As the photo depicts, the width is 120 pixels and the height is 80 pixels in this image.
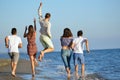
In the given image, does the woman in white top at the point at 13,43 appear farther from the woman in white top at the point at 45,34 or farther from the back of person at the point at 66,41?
the back of person at the point at 66,41

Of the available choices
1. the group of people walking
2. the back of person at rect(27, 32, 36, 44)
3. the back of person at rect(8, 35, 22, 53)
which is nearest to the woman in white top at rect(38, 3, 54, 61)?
the group of people walking

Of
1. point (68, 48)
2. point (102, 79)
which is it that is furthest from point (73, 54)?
point (102, 79)

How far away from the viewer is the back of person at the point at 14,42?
16.3 metres

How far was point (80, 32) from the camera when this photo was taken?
16969 mm

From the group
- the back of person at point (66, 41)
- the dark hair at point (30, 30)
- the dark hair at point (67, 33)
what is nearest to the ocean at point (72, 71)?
the back of person at point (66, 41)

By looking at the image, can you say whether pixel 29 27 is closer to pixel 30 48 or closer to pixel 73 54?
pixel 30 48

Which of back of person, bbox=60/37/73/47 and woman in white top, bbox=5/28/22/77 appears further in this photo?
back of person, bbox=60/37/73/47

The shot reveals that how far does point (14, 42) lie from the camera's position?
16.4m

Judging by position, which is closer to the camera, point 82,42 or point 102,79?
point 82,42

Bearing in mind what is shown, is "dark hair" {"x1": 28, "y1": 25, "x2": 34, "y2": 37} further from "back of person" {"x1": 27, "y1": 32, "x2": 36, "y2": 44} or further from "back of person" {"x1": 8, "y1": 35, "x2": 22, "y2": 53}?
"back of person" {"x1": 8, "y1": 35, "x2": 22, "y2": 53}

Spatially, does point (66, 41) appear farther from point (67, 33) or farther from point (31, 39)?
point (31, 39)

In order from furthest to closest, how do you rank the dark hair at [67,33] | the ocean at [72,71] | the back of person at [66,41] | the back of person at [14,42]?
the ocean at [72,71] < the back of person at [66,41] < the dark hair at [67,33] < the back of person at [14,42]

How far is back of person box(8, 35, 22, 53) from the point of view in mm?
16344

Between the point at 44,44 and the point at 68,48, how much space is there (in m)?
1.20
